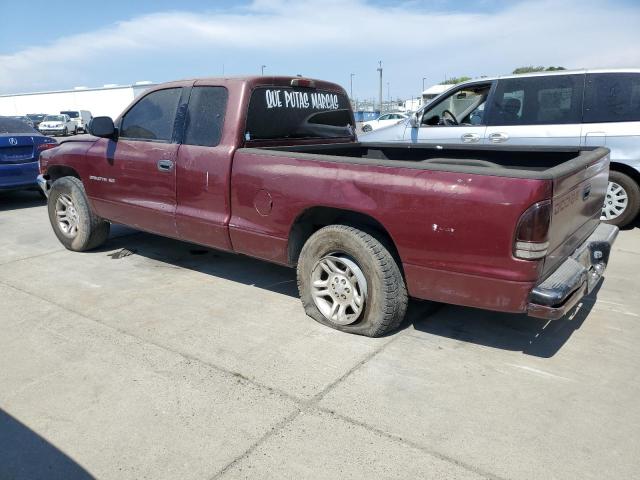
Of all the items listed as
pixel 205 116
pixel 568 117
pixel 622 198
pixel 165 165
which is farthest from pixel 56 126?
pixel 622 198

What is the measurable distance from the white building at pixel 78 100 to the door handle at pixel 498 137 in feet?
142

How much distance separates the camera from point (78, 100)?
5322cm

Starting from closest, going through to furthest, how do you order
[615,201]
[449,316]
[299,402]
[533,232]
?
[533,232]
[299,402]
[449,316]
[615,201]

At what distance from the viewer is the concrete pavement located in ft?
7.96

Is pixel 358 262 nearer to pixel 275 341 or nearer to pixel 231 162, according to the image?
pixel 275 341

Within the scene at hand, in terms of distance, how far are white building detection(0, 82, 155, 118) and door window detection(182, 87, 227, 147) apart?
44.1 meters

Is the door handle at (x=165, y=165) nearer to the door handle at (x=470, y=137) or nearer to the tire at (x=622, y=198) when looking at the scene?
the door handle at (x=470, y=137)

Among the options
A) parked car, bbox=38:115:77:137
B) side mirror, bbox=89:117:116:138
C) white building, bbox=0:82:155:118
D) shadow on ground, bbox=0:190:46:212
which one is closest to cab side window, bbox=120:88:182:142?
side mirror, bbox=89:117:116:138

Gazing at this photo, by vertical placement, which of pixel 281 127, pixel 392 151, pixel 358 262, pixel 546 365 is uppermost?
pixel 281 127

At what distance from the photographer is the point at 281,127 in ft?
14.9

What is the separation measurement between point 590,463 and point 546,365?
939mm

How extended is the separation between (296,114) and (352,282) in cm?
185

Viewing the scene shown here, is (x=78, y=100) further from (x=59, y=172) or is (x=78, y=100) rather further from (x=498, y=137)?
(x=498, y=137)

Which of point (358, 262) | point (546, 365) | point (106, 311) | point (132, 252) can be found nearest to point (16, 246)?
point (132, 252)
